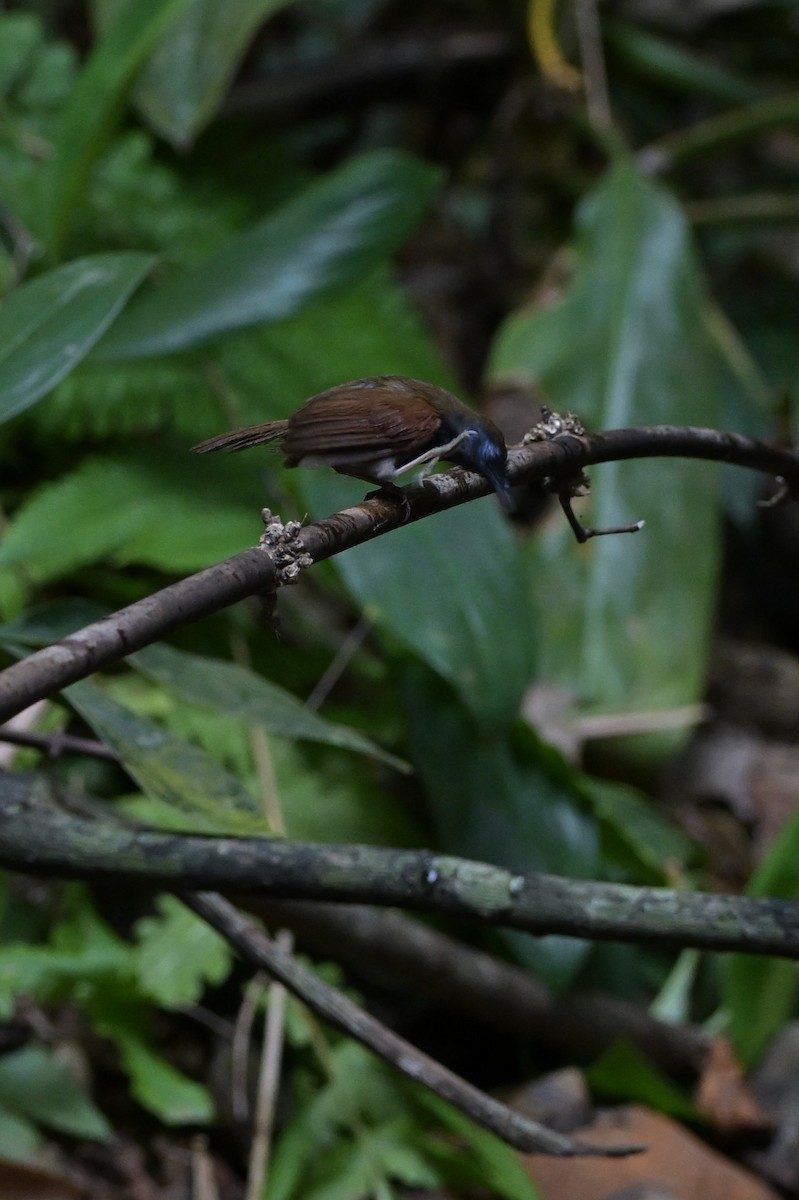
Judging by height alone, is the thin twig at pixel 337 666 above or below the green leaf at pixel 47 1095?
above

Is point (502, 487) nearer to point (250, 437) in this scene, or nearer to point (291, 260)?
point (250, 437)

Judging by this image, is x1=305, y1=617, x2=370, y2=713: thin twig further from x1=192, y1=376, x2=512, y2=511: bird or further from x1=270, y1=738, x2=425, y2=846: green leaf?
x1=192, y1=376, x2=512, y2=511: bird

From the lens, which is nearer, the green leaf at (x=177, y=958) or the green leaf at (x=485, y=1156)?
the green leaf at (x=485, y=1156)

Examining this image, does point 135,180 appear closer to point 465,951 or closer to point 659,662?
point 659,662

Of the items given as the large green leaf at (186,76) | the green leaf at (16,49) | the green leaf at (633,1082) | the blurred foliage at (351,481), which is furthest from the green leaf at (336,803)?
the green leaf at (16,49)

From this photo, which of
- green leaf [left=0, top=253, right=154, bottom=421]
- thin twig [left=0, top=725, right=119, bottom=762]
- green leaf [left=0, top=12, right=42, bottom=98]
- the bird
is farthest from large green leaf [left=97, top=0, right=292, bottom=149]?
the bird

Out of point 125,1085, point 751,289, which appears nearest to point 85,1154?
point 125,1085

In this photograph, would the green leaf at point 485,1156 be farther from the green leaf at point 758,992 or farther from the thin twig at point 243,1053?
the green leaf at point 758,992
